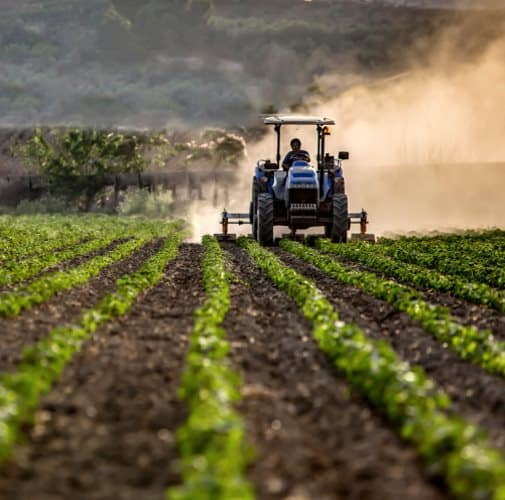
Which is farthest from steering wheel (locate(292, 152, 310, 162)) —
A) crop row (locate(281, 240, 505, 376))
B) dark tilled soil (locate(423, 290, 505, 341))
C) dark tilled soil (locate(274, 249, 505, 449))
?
dark tilled soil (locate(423, 290, 505, 341))

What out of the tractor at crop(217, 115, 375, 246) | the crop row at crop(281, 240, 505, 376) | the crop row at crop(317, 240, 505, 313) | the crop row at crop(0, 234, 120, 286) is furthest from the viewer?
the tractor at crop(217, 115, 375, 246)

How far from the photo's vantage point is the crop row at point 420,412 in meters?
6.52

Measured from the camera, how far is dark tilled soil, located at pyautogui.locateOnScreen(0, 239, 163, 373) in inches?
461

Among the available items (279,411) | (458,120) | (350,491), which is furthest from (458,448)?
(458,120)

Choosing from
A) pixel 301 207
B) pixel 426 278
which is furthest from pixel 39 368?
pixel 301 207

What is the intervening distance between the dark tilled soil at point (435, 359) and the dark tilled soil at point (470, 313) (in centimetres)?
97

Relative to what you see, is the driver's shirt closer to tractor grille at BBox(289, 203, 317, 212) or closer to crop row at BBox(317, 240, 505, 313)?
tractor grille at BBox(289, 203, 317, 212)

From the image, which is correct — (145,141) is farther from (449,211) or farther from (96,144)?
(449,211)

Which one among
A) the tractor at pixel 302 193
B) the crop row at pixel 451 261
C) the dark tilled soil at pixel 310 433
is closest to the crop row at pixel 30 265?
the tractor at pixel 302 193

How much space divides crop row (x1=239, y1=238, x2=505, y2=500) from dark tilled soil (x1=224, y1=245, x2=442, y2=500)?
142 millimetres

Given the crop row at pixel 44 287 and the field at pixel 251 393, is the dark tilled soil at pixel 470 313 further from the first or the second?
the crop row at pixel 44 287

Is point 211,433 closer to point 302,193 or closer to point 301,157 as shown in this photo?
point 302,193

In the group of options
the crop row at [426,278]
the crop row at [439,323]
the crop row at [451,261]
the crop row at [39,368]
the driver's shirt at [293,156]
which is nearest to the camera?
the crop row at [39,368]

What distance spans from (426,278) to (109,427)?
42.4 ft
